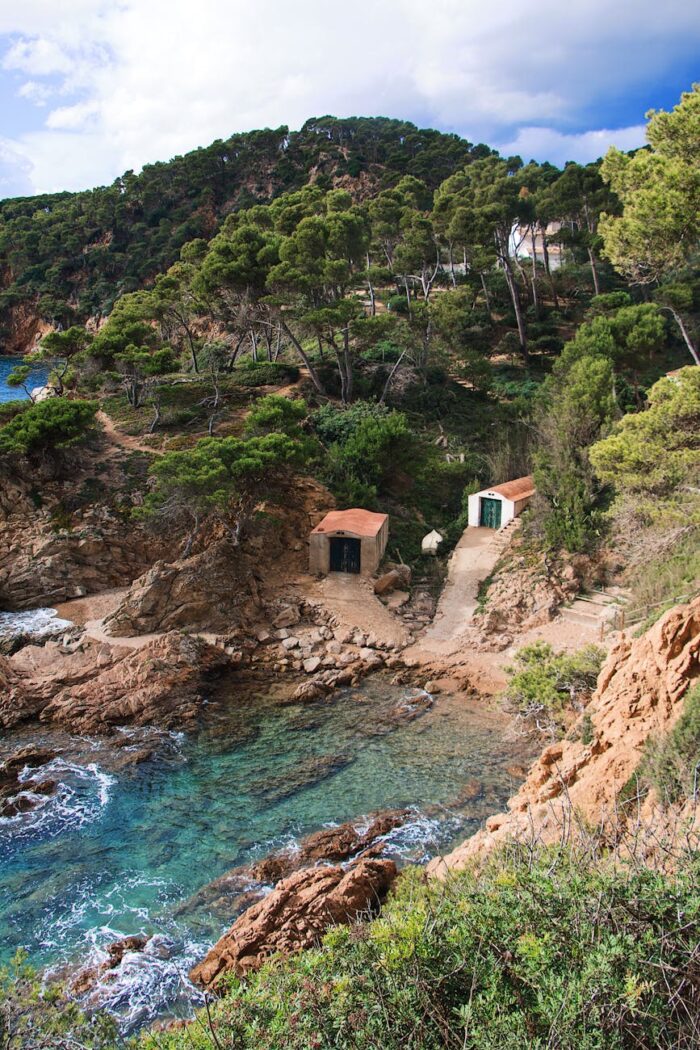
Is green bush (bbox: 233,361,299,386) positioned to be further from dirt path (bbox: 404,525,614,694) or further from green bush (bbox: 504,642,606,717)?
green bush (bbox: 504,642,606,717)

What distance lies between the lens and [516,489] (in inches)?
1085

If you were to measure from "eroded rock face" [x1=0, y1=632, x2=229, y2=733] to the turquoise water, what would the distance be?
28.2 meters

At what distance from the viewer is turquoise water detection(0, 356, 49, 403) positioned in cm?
5031

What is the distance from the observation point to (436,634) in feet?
73.6

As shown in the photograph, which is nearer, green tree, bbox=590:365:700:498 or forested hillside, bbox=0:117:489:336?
Result: green tree, bbox=590:365:700:498

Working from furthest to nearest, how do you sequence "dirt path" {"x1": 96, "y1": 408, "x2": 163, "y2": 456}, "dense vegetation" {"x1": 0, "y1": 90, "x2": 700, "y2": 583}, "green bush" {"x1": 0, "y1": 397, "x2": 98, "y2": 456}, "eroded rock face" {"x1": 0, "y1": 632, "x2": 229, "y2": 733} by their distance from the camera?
"dirt path" {"x1": 96, "y1": 408, "x2": 163, "y2": 456} → "green bush" {"x1": 0, "y1": 397, "x2": 98, "y2": 456} → "eroded rock face" {"x1": 0, "y1": 632, "x2": 229, "y2": 733} → "dense vegetation" {"x1": 0, "y1": 90, "x2": 700, "y2": 583}

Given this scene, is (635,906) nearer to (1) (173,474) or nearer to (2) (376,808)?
(2) (376,808)

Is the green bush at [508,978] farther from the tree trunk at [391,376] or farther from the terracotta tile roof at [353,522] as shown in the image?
the tree trunk at [391,376]

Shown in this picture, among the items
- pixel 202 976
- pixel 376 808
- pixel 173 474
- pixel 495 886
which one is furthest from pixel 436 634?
pixel 495 886

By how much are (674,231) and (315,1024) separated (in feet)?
40.6

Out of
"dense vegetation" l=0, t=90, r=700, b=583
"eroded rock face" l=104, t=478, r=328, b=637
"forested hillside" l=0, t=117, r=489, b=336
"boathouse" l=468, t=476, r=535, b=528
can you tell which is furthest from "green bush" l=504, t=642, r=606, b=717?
"forested hillside" l=0, t=117, r=489, b=336

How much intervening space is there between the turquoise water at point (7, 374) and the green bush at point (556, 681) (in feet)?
124

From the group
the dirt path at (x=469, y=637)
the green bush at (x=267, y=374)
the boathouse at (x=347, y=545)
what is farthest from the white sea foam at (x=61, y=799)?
the green bush at (x=267, y=374)

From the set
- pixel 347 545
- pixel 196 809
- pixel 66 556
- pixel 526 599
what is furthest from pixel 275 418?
pixel 196 809
